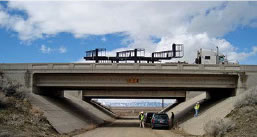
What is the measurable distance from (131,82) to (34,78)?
406 inches

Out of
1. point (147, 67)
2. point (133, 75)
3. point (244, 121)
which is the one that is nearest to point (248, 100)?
point (244, 121)

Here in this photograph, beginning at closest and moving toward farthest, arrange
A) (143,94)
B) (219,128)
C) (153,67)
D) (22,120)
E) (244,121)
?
(219,128), (244,121), (22,120), (153,67), (143,94)

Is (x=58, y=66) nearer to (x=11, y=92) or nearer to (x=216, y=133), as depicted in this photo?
(x=11, y=92)

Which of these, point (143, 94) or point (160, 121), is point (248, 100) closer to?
point (160, 121)

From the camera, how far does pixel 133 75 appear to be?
3281cm

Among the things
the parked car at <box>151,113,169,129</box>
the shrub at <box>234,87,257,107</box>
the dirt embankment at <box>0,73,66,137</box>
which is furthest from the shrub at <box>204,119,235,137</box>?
the parked car at <box>151,113,169,129</box>

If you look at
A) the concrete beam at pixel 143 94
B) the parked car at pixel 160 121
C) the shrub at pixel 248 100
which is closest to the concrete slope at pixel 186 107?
the concrete beam at pixel 143 94

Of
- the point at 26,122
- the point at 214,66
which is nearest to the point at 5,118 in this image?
the point at 26,122

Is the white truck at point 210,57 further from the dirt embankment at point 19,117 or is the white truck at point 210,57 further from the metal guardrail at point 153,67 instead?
the dirt embankment at point 19,117

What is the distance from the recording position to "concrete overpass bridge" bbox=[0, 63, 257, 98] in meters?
31.8

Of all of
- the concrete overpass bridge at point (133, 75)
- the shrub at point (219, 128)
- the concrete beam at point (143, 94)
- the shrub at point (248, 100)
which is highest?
the concrete overpass bridge at point (133, 75)

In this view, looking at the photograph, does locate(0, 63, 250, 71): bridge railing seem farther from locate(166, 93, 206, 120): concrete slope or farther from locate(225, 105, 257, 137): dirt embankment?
locate(166, 93, 206, 120): concrete slope

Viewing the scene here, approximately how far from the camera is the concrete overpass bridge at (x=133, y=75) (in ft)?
104

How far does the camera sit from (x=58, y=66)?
3291 centimetres
